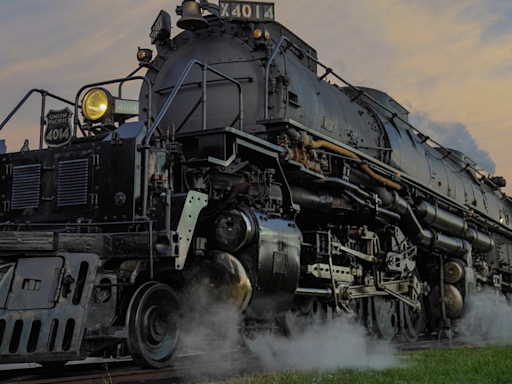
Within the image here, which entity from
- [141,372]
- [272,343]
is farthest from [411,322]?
[141,372]

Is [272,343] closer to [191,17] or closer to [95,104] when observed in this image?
[95,104]

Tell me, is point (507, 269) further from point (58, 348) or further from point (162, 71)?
point (58, 348)

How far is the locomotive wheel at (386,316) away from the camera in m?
10.3

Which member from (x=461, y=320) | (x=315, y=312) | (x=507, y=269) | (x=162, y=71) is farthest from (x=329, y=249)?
(x=507, y=269)

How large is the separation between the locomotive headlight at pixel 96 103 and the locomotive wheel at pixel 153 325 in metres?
2.05

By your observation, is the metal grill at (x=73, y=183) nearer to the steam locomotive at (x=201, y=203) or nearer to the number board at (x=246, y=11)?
the steam locomotive at (x=201, y=203)

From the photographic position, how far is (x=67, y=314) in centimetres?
505

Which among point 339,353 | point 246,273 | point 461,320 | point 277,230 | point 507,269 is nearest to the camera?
point 246,273

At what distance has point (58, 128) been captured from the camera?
260 inches

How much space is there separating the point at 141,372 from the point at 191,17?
4.44 meters

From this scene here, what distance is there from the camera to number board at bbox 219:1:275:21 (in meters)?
7.55

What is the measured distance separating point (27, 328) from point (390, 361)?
396 cm

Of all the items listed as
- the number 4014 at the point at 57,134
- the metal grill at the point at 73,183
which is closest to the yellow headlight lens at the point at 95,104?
the number 4014 at the point at 57,134

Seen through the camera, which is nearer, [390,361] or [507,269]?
[390,361]
